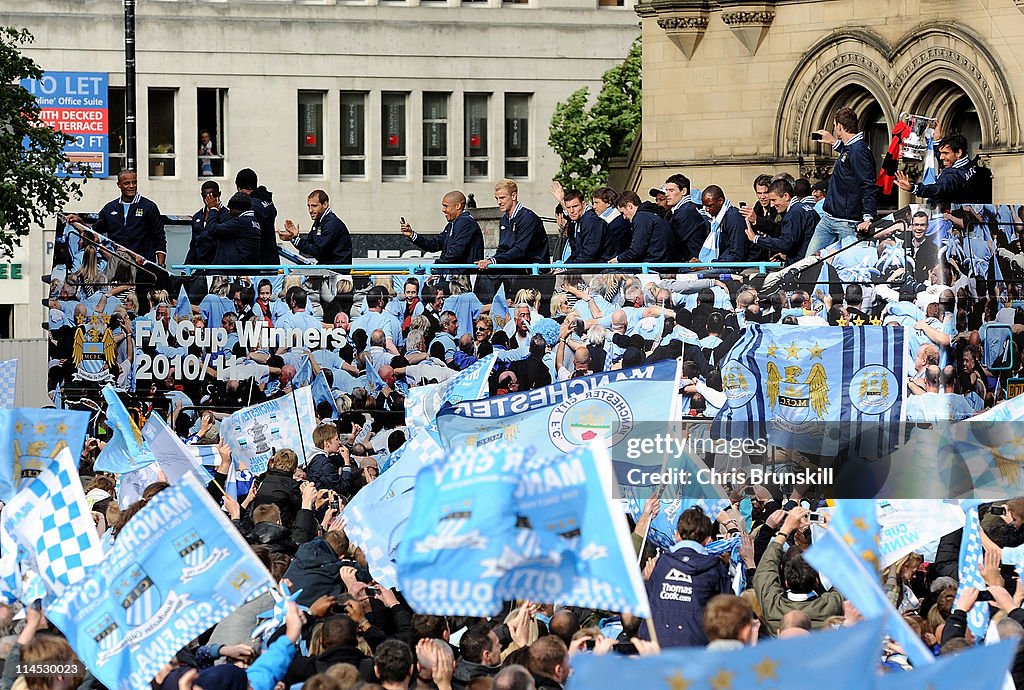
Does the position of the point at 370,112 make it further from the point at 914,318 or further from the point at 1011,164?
the point at 914,318

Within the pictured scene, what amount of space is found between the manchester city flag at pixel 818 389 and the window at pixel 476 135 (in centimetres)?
3577

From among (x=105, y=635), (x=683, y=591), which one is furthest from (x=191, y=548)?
(x=683, y=591)

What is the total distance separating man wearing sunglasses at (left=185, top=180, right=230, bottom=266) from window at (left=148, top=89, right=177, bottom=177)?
30078 mm

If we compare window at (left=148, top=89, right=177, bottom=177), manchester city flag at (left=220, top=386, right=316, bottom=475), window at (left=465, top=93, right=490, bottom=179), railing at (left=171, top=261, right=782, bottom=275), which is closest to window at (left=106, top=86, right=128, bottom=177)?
window at (left=148, top=89, right=177, bottom=177)

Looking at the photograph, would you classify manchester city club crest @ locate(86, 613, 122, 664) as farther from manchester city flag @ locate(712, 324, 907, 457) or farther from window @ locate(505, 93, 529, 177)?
window @ locate(505, 93, 529, 177)

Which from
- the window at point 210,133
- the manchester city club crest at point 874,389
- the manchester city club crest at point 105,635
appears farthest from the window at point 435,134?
the manchester city club crest at point 105,635

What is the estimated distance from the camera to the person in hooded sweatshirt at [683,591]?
10805 mm

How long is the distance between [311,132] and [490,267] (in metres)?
33.2

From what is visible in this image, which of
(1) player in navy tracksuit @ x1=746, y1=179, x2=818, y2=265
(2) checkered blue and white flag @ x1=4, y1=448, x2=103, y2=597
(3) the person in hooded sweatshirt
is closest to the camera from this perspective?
(2) checkered blue and white flag @ x1=4, y1=448, x2=103, y2=597

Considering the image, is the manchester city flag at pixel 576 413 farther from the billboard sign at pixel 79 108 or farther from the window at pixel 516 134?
the window at pixel 516 134

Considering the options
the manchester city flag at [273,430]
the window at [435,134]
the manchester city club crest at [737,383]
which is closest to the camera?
the manchester city club crest at [737,383]

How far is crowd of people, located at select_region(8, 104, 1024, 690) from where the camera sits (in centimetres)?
1037

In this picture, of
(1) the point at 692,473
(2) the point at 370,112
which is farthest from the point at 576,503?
(2) the point at 370,112

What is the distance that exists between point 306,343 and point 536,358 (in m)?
2.44
